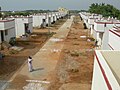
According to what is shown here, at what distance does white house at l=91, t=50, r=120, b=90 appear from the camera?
5503mm

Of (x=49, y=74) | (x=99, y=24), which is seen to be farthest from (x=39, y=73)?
(x=99, y=24)

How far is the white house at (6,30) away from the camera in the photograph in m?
24.3

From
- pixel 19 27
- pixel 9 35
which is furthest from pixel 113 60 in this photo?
pixel 19 27

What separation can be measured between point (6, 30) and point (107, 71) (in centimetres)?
2171

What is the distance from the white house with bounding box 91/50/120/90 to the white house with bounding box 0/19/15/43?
17515 mm

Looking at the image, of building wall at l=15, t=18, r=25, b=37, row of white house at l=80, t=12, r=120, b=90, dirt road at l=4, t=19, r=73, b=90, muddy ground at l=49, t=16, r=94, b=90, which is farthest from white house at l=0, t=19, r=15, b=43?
row of white house at l=80, t=12, r=120, b=90

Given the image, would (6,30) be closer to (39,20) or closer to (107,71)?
(107,71)

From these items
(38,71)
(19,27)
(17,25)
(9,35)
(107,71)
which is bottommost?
(38,71)

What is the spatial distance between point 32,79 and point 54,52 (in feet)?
30.2

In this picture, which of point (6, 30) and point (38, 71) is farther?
point (6, 30)

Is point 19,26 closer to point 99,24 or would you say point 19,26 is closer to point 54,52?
point 54,52

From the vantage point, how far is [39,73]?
16.0 metres

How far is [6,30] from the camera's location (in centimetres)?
2633

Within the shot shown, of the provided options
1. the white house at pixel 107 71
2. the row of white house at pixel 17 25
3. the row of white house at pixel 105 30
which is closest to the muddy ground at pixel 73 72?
the row of white house at pixel 105 30
